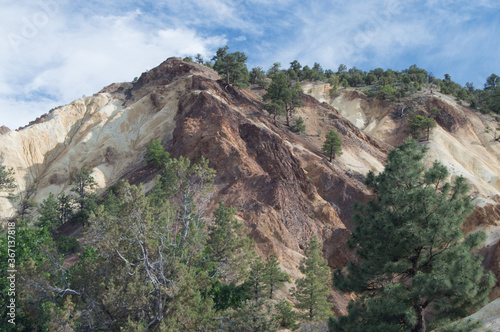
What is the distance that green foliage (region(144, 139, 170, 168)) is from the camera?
145 feet

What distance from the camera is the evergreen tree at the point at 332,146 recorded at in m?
47.8

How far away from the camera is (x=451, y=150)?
2340 inches

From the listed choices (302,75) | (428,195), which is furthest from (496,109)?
(428,195)

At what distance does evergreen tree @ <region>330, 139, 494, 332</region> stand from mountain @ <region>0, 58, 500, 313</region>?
11407 mm

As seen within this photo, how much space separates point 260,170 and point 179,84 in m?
25.0

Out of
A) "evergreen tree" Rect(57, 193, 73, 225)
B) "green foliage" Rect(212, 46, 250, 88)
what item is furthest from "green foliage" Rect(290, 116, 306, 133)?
"evergreen tree" Rect(57, 193, 73, 225)

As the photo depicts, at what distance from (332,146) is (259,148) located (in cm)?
994

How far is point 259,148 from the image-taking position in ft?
143

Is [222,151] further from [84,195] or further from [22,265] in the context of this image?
[22,265]

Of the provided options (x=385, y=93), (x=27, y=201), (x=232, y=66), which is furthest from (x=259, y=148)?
(x=385, y=93)

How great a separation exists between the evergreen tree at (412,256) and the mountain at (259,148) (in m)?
11.4

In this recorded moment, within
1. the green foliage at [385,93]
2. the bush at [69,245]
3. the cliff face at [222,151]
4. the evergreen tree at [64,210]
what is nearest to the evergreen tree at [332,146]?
the cliff face at [222,151]

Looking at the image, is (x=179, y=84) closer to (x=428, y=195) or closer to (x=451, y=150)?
(x=451, y=150)

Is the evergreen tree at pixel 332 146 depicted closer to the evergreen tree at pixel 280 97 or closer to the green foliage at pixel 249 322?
the evergreen tree at pixel 280 97
